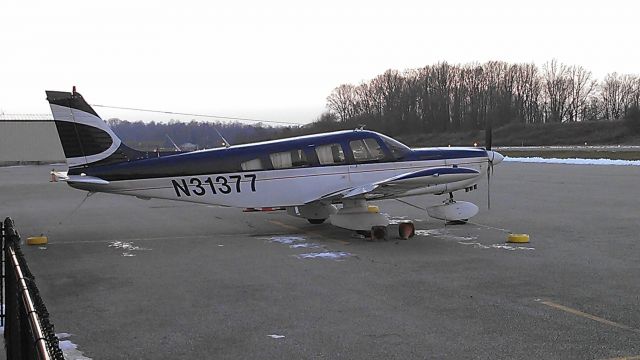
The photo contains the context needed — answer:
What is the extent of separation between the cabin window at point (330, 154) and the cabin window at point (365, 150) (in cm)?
27

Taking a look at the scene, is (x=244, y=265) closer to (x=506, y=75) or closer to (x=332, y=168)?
(x=332, y=168)

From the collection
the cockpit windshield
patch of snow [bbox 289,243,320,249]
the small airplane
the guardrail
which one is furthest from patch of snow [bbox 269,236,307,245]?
the guardrail

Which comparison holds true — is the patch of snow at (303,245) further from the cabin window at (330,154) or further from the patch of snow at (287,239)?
the cabin window at (330,154)

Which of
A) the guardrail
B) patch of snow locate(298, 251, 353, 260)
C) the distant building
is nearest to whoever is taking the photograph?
the guardrail

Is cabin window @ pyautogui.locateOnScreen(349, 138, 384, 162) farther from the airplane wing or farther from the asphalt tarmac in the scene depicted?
the asphalt tarmac

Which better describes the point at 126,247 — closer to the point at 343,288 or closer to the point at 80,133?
the point at 80,133

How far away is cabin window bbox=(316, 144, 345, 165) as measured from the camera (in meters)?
12.1

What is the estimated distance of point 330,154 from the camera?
477 inches

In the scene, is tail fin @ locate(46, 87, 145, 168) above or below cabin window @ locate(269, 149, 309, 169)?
above

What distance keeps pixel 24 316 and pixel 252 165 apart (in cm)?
877

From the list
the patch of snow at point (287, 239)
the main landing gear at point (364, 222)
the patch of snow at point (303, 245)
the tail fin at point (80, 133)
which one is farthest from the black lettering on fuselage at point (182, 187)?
the main landing gear at point (364, 222)

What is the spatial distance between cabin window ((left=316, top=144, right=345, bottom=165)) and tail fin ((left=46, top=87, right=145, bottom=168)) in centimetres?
381

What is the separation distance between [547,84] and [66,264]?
108169 millimetres

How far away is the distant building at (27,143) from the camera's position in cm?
7450
